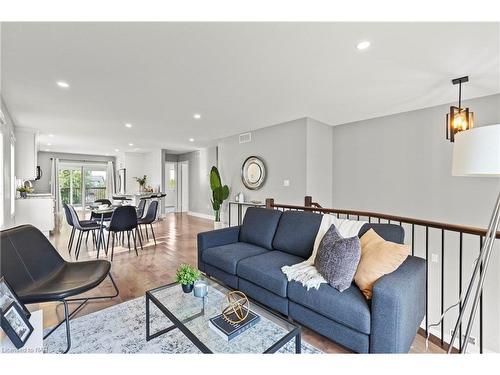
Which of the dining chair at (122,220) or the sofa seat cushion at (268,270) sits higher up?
the dining chair at (122,220)

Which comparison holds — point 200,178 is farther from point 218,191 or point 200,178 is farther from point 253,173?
point 253,173

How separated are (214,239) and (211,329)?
1.56 m

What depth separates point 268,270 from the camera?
2146 millimetres

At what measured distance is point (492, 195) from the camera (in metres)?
3.26

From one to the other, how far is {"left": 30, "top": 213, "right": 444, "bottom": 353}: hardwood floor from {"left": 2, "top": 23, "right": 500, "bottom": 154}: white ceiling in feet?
7.85

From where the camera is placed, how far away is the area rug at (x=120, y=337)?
5.71ft

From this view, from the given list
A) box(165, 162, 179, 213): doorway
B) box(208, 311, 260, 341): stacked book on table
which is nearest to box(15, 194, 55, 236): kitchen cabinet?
box(165, 162, 179, 213): doorway

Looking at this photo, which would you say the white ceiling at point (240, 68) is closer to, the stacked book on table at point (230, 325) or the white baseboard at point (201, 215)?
the stacked book on table at point (230, 325)

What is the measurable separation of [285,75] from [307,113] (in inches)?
63.5

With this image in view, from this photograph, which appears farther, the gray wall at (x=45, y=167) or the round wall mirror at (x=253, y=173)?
the gray wall at (x=45, y=167)

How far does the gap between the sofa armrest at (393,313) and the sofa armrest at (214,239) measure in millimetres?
1860

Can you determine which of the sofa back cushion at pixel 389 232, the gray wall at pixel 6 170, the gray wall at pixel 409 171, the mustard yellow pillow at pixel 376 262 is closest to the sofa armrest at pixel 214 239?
the sofa back cushion at pixel 389 232

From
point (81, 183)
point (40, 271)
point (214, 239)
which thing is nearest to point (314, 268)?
point (214, 239)
